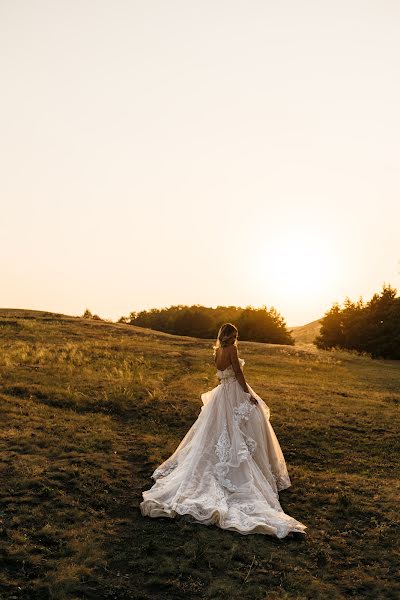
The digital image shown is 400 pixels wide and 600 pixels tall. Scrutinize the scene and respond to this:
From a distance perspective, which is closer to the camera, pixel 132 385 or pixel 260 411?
pixel 260 411

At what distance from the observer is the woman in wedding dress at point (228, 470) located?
38.1ft

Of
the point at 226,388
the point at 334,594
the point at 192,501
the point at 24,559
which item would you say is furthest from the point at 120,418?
the point at 334,594

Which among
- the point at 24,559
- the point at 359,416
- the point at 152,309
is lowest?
the point at 24,559

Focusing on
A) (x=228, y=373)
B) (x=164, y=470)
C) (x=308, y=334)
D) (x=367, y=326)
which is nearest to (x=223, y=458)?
(x=164, y=470)

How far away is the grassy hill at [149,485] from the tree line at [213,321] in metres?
38.2

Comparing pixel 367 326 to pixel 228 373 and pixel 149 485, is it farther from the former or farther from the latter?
pixel 149 485

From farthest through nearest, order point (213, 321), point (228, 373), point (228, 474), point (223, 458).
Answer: point (213, 321) < point (228, 373) < point (223, 458) < point (228, 474)

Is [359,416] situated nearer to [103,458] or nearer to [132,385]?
[132,385]

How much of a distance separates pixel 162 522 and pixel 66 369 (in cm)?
1668

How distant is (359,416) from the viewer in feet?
73.5

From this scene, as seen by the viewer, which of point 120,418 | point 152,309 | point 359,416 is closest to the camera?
point 120,418

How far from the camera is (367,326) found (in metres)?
56.8

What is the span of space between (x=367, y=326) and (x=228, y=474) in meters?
46.7

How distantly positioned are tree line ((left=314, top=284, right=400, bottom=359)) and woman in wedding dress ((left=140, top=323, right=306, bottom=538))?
42.4 m
